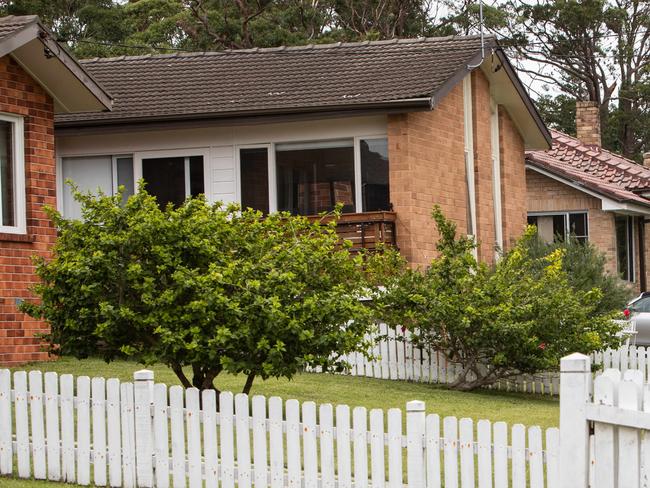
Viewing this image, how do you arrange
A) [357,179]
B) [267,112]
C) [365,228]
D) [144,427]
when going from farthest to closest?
[357,179], [267,112], [365,228], [144,427]

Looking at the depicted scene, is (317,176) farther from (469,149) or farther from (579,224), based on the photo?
(579,224)

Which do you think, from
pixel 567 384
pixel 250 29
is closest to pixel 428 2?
pixel 250 29

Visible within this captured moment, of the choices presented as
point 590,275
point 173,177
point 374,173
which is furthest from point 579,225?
point 173,177

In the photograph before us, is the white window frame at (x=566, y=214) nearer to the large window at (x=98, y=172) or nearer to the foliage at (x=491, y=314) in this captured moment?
the large window at (x=98, y=172)

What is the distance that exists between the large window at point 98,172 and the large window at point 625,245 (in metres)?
16.5

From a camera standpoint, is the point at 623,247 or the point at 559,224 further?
the point at 623,247

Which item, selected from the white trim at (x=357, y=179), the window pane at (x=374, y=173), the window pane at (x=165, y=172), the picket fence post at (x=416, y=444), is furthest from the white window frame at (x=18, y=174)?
the picket fence post at (x=416, y=444)

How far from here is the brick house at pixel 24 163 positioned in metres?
16.6

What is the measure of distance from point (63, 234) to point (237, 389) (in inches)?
135

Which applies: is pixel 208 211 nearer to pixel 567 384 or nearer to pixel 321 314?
pixel 321 314

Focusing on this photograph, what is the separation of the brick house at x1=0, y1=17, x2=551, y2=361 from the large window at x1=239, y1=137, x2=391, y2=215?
2 centimetres

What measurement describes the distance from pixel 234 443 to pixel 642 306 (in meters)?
15.5

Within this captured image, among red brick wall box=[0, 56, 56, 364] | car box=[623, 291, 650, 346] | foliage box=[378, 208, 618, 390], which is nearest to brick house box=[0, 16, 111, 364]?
red brick wall box=[0, 56, 56, 364]

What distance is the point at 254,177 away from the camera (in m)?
22.8
